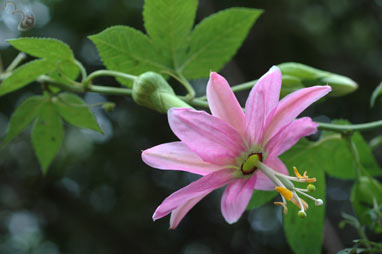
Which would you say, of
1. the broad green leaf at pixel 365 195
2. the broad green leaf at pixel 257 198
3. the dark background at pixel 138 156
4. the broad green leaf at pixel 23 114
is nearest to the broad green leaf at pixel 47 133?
the broad green leaf at pixel 23 114

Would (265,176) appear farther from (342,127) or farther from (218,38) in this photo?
(218,38)

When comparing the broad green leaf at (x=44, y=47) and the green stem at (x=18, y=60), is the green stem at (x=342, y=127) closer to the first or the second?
the broad green leaf at (x=44, y=47)

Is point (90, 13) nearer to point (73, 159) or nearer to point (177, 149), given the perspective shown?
point (73, 159)

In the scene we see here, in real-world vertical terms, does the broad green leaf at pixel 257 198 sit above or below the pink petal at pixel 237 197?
below

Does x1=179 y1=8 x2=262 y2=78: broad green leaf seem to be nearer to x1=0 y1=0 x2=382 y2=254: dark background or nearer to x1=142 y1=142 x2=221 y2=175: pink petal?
x1=142 y1=142 x2=221 y2=175: pink petal

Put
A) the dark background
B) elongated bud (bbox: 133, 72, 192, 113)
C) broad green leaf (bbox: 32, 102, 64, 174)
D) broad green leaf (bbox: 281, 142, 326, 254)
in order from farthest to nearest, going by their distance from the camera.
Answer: the dark background, broad green leaf (bbox: 32, 102, 64, 174), broad green leaf (bbox: 281, 142, 326, 254), elongated bud (bbox: 133, 72, 192, 113)

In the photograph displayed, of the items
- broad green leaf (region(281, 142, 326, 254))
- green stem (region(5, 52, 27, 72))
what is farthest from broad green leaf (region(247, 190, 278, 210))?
green stem (region(5, 52, 27, 72))

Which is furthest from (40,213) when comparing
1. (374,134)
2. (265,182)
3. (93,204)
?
(265,182)
